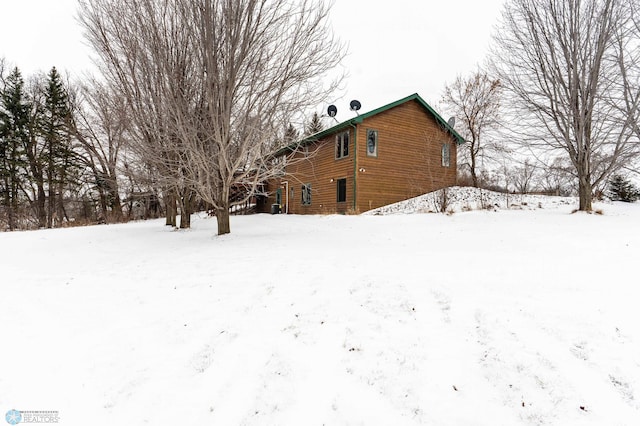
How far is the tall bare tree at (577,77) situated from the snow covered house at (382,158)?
5535mm

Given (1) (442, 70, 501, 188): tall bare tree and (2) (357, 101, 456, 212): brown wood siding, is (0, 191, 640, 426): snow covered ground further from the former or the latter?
(1) (442, 70, 501, 188): tall bare tree

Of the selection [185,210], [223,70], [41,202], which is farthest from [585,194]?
[41,202]

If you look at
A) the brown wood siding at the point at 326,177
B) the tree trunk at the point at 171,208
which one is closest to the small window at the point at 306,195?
the brown wood siding at the point at 326,177

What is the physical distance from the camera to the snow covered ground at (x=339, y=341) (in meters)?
2.07

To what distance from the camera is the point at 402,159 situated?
15.9 m

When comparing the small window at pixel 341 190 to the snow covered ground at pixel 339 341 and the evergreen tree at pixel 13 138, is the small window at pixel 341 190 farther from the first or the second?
the evergreen tree at pixel 13 138

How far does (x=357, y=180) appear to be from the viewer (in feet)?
47.6

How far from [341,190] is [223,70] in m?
9.93

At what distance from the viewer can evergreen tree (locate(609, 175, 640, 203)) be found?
51.9 ft

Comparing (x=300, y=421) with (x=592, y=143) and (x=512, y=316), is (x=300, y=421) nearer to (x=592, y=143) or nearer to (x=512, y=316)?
(x=512, y=316)

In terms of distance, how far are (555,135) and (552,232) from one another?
531 cm

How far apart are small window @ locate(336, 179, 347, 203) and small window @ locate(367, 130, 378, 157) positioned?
2049mm

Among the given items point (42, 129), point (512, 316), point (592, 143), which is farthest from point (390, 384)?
point (42, 129)

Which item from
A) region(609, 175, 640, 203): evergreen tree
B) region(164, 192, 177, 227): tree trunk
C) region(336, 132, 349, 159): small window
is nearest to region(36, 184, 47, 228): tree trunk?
region(164, 192, 177, 227): tree trunk
